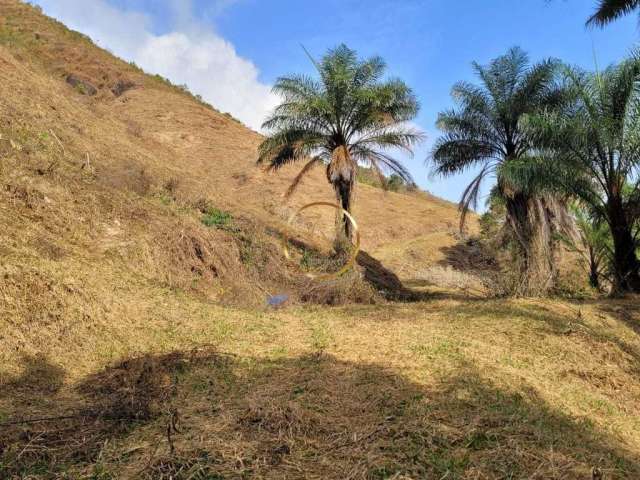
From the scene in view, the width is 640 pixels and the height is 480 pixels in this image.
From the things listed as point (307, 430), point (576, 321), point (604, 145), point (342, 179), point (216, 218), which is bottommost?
point (307, 430)

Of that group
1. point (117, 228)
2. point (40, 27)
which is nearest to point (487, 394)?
point (117, 228)

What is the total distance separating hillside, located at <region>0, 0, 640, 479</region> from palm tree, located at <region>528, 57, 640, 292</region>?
2.35 m

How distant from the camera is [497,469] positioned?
3.61 meters

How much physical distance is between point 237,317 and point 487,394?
498 cm

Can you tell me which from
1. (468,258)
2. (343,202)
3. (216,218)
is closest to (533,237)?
(343,202)

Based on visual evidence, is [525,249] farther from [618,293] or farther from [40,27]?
[40,27]

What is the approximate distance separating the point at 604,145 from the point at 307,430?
1191 centimetres

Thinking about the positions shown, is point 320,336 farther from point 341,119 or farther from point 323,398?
point 341,119

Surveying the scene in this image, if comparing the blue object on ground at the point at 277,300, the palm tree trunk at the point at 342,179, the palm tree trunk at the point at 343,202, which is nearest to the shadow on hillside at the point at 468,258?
the palm tree trunk at the point at 343,202

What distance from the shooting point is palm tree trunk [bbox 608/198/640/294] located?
12852 mm

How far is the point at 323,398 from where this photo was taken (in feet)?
16.6

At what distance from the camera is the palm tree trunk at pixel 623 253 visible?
12.9 m

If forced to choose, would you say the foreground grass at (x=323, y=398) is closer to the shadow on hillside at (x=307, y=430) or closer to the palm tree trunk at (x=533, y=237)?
the shadow on hillside at (x=307, y=430)

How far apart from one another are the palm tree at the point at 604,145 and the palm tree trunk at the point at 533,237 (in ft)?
5.30
